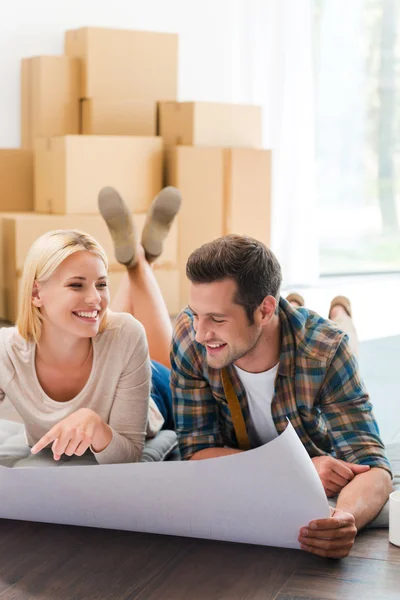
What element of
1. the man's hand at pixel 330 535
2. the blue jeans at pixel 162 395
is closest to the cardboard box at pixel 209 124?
the blue jeans at pixel 162 395

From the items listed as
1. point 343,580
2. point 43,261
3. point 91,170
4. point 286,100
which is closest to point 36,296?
point 43,261

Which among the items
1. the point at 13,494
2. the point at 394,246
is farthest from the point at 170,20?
the point at 13,494

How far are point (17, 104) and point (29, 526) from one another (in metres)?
3.02

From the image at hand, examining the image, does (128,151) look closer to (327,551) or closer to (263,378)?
(263,378)

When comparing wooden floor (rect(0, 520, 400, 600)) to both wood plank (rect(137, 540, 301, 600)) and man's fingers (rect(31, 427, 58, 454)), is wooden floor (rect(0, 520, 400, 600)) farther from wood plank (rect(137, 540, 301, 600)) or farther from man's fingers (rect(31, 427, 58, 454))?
man's fingers (rect(31, 427, 58, 454))

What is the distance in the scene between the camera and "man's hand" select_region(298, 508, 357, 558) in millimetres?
1498

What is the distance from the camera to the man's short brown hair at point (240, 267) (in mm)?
1635

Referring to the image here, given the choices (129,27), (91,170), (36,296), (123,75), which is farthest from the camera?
(129,27)

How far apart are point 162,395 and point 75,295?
569 mm

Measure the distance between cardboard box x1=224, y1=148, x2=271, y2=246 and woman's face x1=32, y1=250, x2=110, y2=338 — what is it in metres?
2.67

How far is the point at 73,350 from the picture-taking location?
6.07 feet

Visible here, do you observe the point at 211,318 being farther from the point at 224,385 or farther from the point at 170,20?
the point at 170,20

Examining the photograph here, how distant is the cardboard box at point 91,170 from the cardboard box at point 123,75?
0.15 metres

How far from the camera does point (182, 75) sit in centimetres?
485
